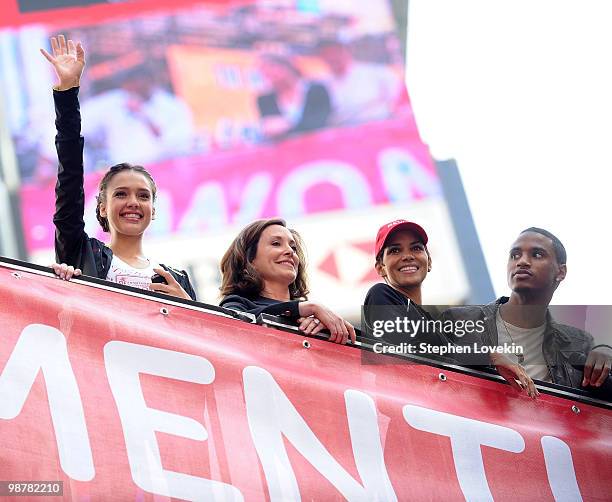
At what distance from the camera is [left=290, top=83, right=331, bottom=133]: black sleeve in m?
21.4

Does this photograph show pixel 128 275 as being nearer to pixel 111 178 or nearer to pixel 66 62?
pixel 111 178

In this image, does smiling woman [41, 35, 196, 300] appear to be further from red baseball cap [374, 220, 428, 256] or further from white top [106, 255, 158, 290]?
red baseball cap [374, 220, 428, 256]

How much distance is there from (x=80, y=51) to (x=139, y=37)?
1849cm

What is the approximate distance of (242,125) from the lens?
21172mm

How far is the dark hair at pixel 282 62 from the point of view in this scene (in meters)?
22.1

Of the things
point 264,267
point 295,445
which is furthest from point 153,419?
point 264,267

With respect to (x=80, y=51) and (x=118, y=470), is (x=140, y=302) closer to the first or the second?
(x=118, y=470)

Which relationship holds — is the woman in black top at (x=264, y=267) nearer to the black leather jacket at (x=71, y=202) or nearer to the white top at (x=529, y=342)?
the black leather jacket at (x=71, y=202)

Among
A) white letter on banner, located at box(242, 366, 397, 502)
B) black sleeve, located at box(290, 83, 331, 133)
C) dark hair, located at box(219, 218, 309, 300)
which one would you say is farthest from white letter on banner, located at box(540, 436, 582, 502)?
black sleeve, located at box(290, 83, 331, 133)

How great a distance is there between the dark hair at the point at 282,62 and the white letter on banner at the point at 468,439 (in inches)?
742

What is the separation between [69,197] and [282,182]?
646 inches

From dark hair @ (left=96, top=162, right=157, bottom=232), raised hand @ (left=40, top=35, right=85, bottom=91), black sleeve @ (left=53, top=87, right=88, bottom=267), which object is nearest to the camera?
black sleeve @ (left=53, top=87, right=88, bottom=267)

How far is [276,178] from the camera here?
20312 mm

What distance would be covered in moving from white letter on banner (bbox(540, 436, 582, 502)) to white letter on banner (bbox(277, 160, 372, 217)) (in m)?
15.9
